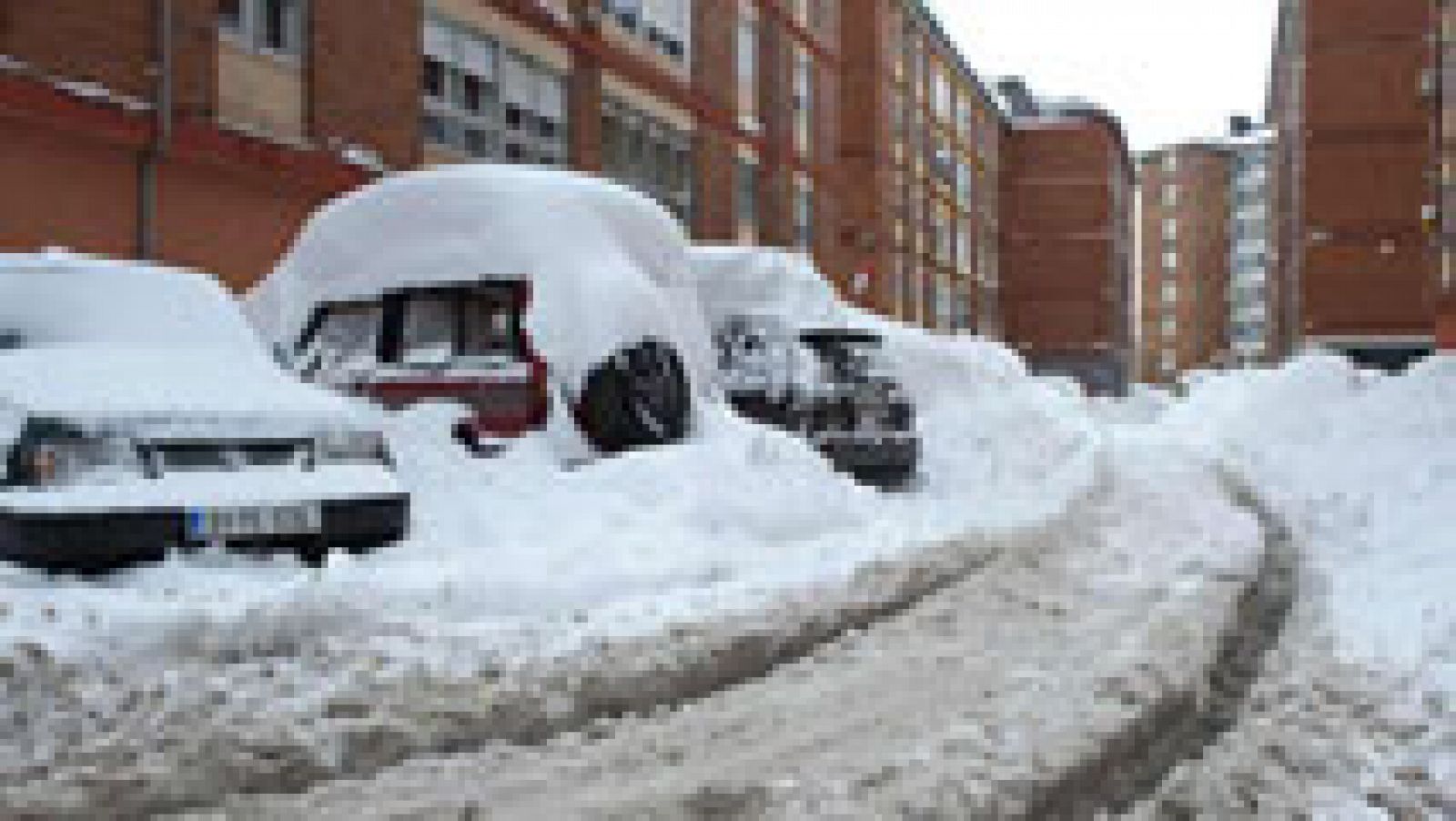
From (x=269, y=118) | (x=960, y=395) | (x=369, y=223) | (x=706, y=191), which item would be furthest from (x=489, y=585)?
(x=706, y=191)

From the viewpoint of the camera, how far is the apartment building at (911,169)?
141 ft

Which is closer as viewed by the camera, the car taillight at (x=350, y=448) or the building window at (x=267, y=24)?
the car taillight at (x=350, y=448)

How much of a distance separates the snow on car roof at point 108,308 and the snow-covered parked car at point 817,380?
4670 mm

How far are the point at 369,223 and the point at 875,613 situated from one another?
5.21m

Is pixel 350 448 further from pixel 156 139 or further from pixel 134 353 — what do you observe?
pixel 156 139

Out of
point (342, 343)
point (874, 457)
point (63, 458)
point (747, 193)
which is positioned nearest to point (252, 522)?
point (63, 458)

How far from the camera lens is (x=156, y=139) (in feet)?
39.3

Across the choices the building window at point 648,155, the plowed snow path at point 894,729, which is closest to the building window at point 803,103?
the building window at point 648,155

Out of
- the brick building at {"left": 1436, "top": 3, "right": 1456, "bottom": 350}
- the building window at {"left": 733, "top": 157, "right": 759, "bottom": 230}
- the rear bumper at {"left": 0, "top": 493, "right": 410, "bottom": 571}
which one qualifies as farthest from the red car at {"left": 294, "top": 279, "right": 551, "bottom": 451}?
the brick building at {"left": 1436, "top": 3, "right": 1456, "bottom": 350}

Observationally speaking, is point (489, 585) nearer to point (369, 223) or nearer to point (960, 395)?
point (369, 223)

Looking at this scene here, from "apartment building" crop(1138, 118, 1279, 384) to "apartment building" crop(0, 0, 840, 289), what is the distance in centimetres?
7825

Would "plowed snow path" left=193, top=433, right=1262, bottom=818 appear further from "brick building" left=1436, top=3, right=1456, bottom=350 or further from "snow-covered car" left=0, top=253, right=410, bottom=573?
"brick building" left=1436, top=3, right=1456, bottom=350

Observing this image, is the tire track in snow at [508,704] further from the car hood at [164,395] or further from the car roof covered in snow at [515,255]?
the car roof covered in snow at [515,255]

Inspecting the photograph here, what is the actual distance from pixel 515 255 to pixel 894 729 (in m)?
5.29
